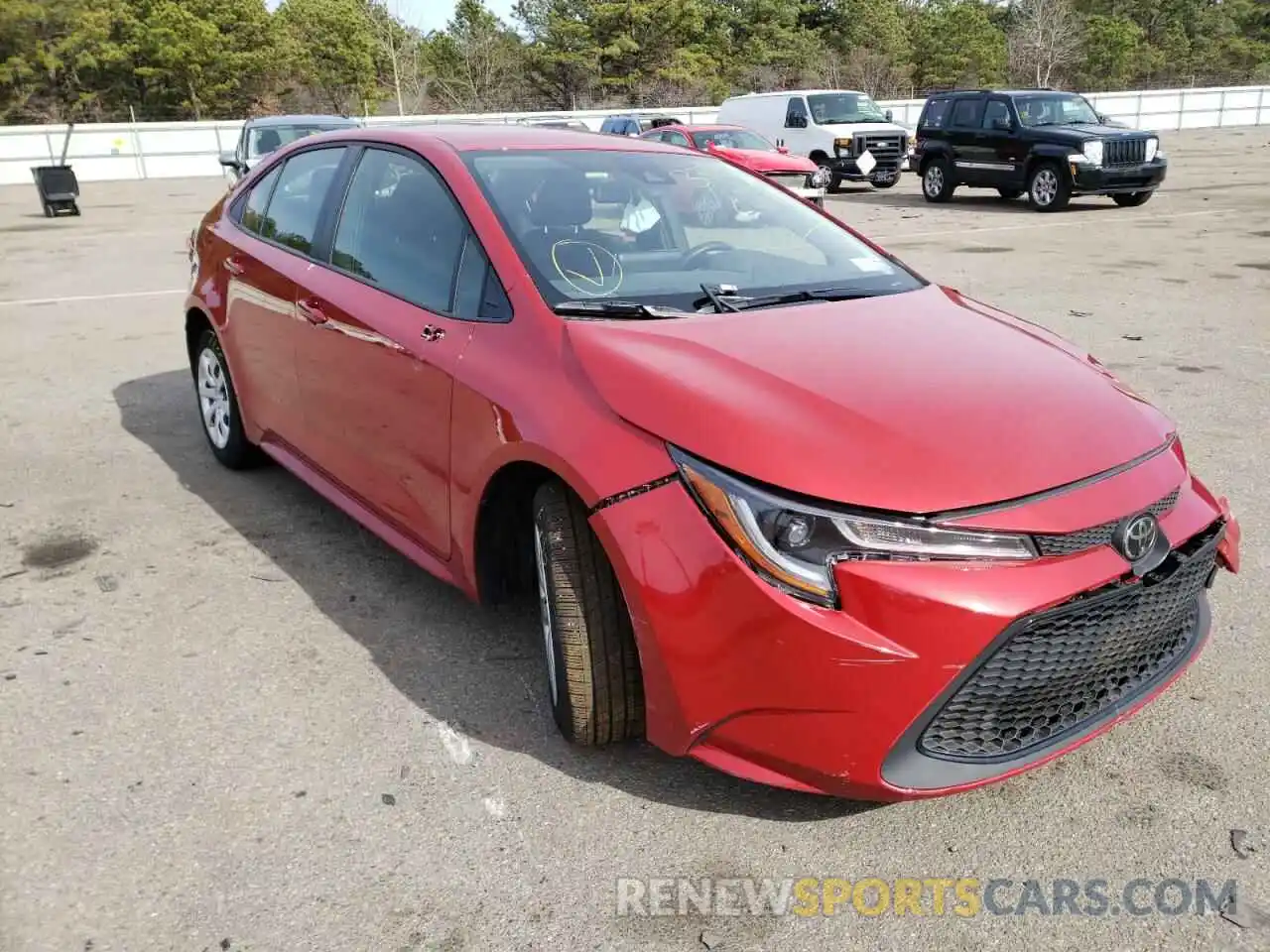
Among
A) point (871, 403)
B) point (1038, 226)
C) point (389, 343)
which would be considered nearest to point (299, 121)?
point (1038, 226)

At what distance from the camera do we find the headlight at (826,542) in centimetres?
224

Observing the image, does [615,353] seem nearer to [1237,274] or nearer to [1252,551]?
[1252,551]

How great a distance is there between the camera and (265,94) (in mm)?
60906

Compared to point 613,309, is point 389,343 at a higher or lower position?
lower

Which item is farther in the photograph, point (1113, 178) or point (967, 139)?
point (967, 139)

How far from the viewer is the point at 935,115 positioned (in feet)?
63.6

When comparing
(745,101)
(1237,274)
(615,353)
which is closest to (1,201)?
(745,101)

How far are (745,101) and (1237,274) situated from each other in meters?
15.5

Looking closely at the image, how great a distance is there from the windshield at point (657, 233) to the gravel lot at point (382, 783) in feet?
4.06

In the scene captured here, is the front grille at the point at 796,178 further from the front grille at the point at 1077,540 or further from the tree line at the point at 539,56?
the tree line at the point at 539,56

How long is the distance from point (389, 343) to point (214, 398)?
220cm

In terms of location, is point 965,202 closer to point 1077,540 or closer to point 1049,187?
point 1049,187

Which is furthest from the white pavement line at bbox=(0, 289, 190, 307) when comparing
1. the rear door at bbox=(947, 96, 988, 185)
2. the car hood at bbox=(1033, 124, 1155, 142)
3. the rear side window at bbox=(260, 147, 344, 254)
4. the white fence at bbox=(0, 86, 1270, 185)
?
the white fence at bbox=(0, 86, 1270, 185)

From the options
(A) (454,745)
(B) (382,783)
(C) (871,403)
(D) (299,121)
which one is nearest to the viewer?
(C) (871,403)
